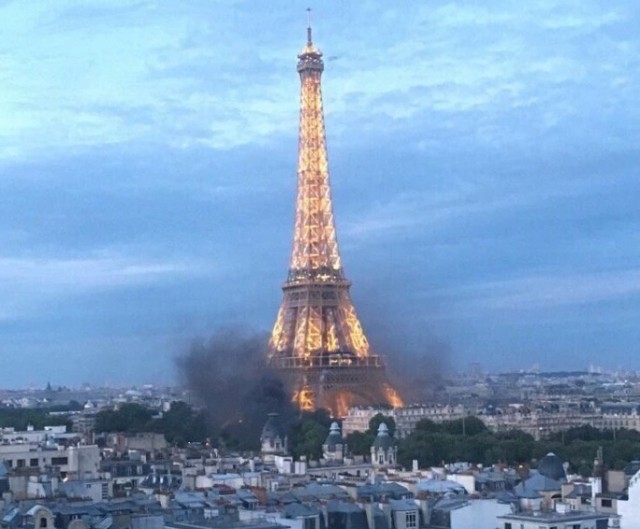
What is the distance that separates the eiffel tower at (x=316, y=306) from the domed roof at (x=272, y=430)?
39.4ft

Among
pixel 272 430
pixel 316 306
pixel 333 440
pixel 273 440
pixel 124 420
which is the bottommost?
pixel 333 440

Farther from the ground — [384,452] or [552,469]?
[384,452]

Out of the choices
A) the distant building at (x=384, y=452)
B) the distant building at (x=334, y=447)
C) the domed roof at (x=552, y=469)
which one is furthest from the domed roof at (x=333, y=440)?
the domed roof at (x=552, y=469)

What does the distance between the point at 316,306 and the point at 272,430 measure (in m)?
22.2

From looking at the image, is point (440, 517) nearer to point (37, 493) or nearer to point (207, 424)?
point (37, 493)

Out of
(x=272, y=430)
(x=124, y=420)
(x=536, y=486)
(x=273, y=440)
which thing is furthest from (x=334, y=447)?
(x=124, y=420)

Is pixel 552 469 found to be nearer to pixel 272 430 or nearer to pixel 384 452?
pixel 384 452

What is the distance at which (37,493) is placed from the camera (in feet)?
173

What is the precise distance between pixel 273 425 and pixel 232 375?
27.9 meters

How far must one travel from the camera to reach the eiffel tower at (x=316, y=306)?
A: 11956cm

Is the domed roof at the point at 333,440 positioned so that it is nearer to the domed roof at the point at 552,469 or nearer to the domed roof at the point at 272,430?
the domed roof at the point at 272,430

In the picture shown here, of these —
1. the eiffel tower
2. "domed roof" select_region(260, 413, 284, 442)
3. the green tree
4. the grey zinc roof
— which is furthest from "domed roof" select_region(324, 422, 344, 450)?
the grey zinc roof

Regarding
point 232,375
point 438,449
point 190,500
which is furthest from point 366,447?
point 190,500

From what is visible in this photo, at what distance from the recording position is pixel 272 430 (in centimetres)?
10075
